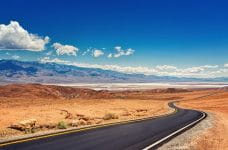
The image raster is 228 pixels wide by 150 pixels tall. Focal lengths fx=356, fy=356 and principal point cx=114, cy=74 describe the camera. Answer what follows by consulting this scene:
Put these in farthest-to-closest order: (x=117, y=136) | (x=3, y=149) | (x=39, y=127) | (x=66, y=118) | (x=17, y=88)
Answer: (x=17, y=88)
(x=66, y=118)
(x=39, y=127)
(x=117, y=136)
(x=3, y=149)

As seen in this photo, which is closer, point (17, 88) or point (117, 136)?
point (117, 136)

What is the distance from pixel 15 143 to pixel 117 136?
589 cm

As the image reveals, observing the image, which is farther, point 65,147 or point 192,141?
point 192,141

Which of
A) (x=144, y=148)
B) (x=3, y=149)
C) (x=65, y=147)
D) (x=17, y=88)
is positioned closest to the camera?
(x=3, y=149)

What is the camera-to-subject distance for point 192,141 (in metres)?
19.0

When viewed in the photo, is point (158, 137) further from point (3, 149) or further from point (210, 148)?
point (3, 149)

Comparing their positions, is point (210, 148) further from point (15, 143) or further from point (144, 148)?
point (15, 143)

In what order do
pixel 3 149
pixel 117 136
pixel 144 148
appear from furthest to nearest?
pixel 117 136 < pixel 144 148 < pixel 3 149

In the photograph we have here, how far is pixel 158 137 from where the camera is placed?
1967 cm

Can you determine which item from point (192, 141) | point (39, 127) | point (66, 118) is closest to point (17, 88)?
point (66, 118)

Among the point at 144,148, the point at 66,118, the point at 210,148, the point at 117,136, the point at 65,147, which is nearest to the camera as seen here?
the point at 65,147

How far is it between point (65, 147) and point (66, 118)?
765 inches

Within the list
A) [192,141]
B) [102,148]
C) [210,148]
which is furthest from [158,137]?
[102,148]

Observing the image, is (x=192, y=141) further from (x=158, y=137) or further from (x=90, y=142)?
(x=90, y=142)
